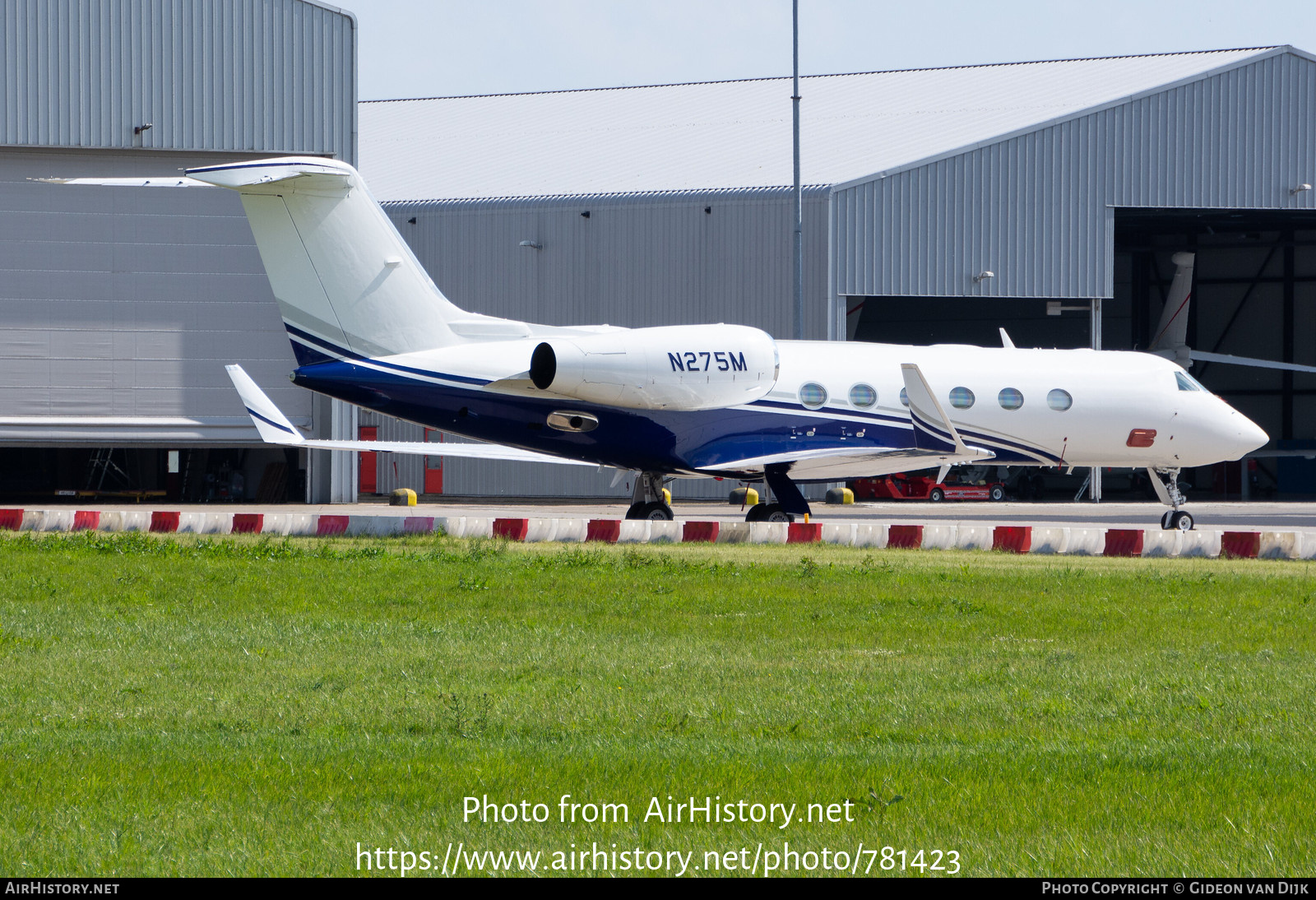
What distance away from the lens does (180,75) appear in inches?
1372

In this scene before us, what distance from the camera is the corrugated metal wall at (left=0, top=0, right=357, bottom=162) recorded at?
1346 inches

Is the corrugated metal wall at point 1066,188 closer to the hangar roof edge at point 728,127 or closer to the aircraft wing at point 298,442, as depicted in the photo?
the hangar roof edge at point 728,127

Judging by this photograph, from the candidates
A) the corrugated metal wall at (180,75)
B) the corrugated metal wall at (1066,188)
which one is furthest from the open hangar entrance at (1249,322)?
the corrugated metal wall at (180,75)

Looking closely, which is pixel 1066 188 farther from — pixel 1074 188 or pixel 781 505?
pixel 781 505

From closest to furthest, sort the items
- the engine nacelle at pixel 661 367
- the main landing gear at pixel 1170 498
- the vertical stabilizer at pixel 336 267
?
the vertical stabilizer at pixel 336 267
the engine nacelle at pixel 661 367
the main landing gear at pixel 1170 498

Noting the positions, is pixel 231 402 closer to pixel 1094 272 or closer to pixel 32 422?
pixel 32 422

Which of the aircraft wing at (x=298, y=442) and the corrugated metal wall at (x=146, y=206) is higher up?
the corrugated metal wall at (x=146, y=206)

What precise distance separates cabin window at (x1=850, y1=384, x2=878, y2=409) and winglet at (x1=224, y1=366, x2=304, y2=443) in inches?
362

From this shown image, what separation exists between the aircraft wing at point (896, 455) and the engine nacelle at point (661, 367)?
1.15 m

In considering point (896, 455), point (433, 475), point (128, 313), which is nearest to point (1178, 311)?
point (433, 475)

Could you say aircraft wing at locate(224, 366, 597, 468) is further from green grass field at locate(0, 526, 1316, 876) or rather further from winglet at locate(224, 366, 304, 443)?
green grass field at locate(0, 526, 1316, 876)

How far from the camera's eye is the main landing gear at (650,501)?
78.5ft

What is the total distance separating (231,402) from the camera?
119 feet

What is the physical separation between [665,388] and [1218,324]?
37.6 m
